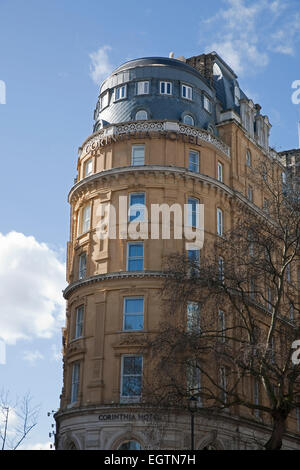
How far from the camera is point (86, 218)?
48.6 metres

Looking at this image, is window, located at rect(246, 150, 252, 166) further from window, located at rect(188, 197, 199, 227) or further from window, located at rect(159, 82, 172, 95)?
Answer: window, located at rect(188, 197, 199, 227)

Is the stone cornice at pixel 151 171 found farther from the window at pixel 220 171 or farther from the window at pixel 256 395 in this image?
the window at pixel 256 395

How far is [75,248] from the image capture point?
48531 millimetres

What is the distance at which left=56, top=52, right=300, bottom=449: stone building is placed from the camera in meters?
41.3

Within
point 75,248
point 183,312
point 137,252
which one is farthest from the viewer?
point 75,248

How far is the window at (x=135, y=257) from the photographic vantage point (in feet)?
147

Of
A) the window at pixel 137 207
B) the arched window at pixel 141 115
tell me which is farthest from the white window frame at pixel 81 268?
the arched window at pixel 141 115

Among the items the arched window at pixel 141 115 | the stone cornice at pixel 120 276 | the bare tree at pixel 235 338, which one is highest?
the arched window at pixel 141 115

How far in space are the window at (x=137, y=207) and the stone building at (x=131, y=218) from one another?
0.07 metres

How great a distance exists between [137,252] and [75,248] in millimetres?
5399

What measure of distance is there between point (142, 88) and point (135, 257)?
41.9 feet

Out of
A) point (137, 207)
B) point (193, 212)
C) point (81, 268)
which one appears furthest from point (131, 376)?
point (193, 212)
